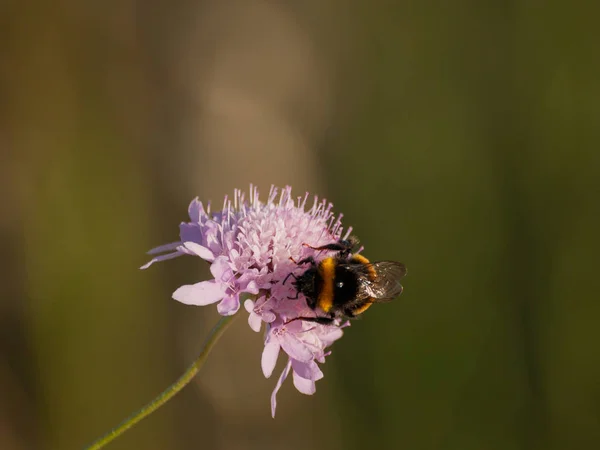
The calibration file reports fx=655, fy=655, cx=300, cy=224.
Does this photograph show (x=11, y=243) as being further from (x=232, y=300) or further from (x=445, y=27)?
(x=445, y=27)

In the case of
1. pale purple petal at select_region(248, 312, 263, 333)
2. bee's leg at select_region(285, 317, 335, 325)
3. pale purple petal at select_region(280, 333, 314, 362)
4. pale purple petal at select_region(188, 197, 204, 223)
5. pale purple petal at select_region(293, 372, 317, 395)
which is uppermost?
pale purple petal at select_region(188, 197, 204, 223)

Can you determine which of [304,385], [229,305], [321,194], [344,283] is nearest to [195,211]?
[229,305]

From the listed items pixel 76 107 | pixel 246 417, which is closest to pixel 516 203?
pixel 246 417

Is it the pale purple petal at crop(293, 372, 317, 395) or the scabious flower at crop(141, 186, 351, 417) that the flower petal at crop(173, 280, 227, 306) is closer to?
the scabious flower at crop(141, 186, 351, 417)

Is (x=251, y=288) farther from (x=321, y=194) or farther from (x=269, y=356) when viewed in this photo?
(x=321, y=194)

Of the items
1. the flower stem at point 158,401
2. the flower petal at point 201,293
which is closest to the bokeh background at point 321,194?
the flower petal at point 201,293

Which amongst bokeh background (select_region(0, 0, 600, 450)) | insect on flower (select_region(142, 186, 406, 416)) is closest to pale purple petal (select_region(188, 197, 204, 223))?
insect on flower (select_region(142, 186, 406, 416))
